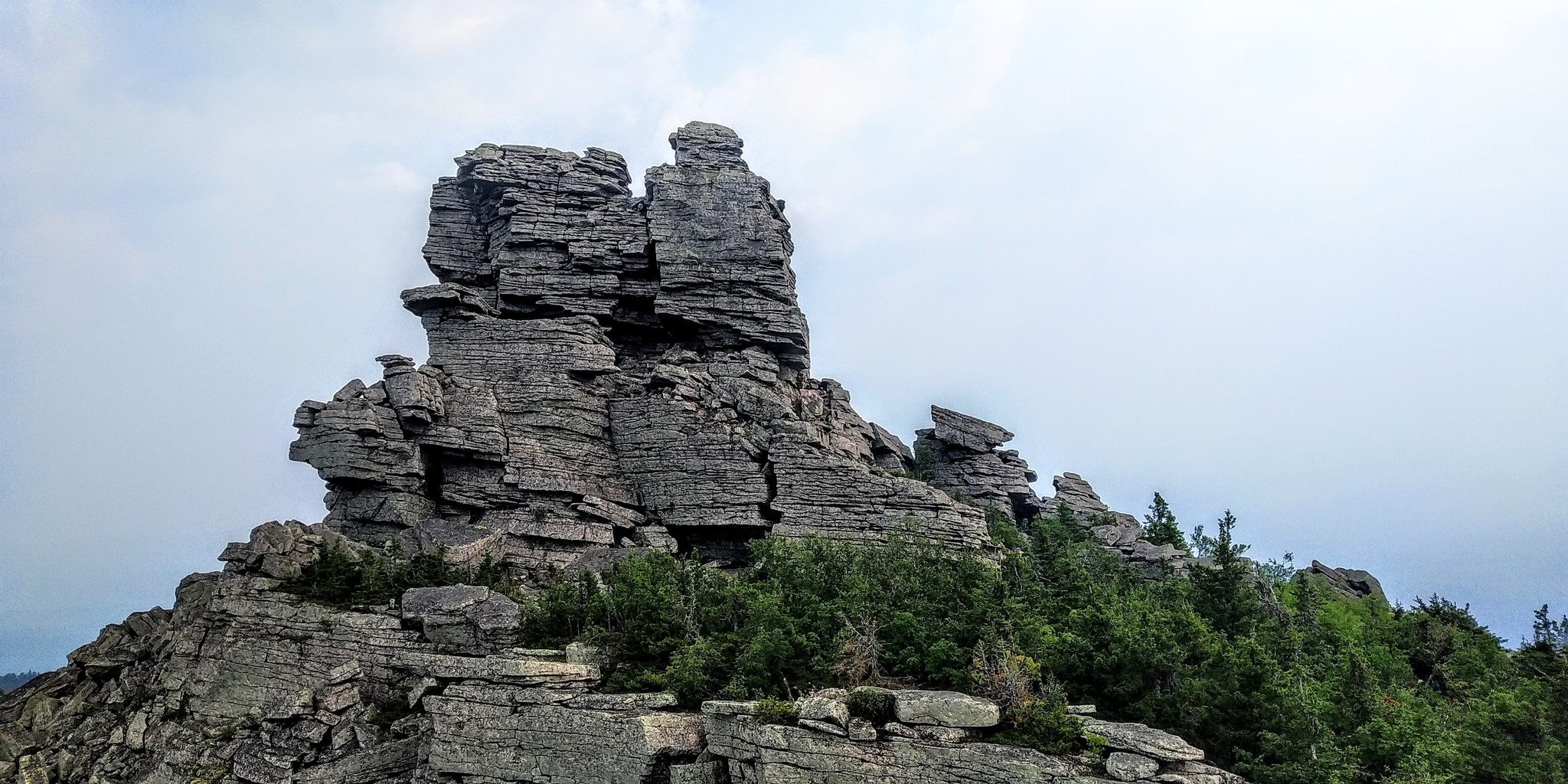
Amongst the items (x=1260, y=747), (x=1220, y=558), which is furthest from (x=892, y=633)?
(x=1220, y=558)

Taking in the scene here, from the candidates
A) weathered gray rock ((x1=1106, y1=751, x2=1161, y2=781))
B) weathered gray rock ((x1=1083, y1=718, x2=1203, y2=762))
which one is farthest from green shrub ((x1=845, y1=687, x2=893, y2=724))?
weathered gray rock ((x1=1106, y1=751, x2=1161, y2=781))

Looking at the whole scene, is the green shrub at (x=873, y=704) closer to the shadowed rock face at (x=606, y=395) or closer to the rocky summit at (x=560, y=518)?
the rocky summit at (x=560, y=518)

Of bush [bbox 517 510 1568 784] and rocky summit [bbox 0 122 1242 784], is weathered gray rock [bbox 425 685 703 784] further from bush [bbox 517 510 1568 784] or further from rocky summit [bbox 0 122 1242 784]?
bush [bbox 517 510 1568 784]

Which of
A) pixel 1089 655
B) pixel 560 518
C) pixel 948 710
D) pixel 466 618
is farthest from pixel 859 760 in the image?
pixel 560 518

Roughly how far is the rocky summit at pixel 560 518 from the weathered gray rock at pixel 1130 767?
7 cm

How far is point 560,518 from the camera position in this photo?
39844 mm

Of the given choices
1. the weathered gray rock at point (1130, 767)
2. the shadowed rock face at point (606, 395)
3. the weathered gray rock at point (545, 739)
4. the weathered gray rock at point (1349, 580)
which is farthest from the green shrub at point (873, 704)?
the weathered gray rock at point (1349, 580)

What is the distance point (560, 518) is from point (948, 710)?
81.7 feet

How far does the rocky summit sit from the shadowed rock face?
14cm

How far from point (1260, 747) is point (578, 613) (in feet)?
67.6

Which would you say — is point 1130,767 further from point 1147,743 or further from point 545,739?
point 545,739

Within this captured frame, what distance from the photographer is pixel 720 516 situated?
40500 millimetres

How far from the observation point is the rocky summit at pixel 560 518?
2222cm

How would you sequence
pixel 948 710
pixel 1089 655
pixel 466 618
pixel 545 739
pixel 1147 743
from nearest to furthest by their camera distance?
pixel 1147 743, pixel 948 710, pixel 1089 655, pixel 545 739, pixel 466 618
